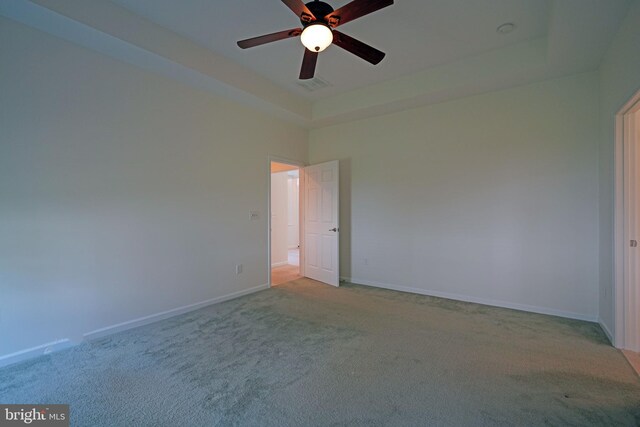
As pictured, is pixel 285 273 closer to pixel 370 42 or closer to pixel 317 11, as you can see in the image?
pixel 370 42

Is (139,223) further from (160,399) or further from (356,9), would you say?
(356,9)

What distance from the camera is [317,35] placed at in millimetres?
2113

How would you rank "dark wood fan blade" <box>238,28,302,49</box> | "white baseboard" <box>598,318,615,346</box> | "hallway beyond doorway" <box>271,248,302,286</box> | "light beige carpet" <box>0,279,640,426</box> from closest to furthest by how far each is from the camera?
"light beige carpet" <box>0,279,640,426</box> < "dark wood fan blade" <box>238,28,302,49</box> < "white baseboard" <box>598,318,615,346</box> < "hallway beyond doorway" <box>271,248,302,286</box>

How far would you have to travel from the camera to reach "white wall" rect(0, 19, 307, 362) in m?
2.46

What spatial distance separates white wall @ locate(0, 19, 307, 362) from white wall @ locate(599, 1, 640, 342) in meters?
4.08

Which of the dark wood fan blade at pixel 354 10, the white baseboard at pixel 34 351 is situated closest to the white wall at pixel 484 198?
the dark wood fan blade at pixel 354 10

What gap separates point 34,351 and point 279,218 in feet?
16.4

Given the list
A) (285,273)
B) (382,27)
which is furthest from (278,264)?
(382,27)

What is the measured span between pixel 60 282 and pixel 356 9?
3.37 metres

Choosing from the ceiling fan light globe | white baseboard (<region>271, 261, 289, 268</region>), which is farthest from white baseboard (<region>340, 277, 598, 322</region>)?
the ceiling fan light globe

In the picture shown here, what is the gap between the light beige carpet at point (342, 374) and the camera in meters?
1.80

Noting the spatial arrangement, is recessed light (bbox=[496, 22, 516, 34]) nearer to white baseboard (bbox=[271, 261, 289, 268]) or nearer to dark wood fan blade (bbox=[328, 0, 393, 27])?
dark wood fan blade (bbox=[328, 0, 393, 27])

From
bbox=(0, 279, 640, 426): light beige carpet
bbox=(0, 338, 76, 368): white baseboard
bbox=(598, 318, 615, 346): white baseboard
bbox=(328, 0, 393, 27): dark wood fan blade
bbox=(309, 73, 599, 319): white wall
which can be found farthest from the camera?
bbox=(309, 73, 599, 319): white wall

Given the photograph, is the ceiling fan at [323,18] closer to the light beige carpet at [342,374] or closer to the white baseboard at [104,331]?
the light beige carpet at [342,374]
